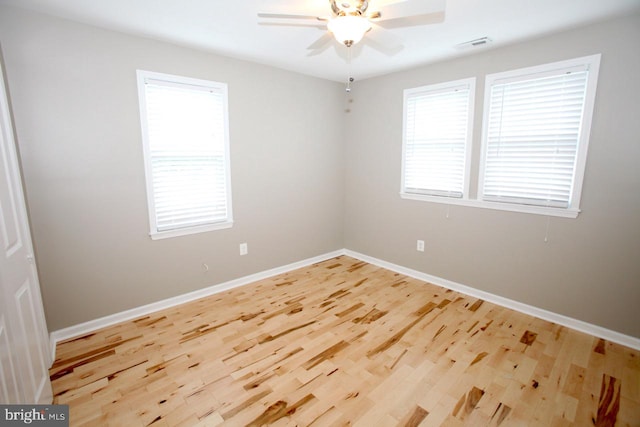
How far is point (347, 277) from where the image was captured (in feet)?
12.2

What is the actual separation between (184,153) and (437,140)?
8.78 feet

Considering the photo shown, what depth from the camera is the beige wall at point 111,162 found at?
2182 millimetres

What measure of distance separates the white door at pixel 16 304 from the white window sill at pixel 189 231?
94 centimetres

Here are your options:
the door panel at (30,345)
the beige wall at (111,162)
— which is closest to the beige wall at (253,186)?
the beige wall at (111,162)

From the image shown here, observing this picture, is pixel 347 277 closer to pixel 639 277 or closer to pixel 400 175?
pixel 400 175

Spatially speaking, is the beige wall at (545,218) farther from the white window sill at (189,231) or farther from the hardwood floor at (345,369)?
the white window sill at (189,231)

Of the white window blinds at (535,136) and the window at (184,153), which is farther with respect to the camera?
the window at (184,153)

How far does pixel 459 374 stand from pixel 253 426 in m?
1.41

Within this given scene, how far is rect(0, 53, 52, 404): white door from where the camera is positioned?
133 cm

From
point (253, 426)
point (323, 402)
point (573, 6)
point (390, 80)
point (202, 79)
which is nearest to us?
point (253, 426)

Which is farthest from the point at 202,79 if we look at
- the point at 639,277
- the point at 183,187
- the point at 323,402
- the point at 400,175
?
the point at 639,277

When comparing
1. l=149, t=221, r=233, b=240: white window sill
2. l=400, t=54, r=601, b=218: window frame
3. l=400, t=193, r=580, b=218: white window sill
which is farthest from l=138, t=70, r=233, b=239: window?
l=400, t=54, r=601, b=218: window frame

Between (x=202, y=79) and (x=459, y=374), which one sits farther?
(x=202, y=79)

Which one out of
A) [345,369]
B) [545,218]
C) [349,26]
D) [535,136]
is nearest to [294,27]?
[349,26]
